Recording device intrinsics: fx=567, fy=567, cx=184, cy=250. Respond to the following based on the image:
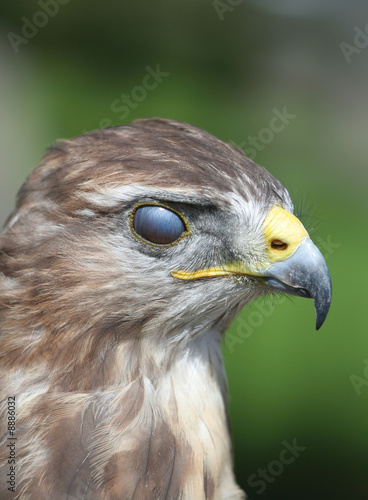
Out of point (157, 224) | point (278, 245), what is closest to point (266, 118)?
point (278, 245)

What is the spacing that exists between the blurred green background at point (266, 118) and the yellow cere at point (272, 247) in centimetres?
262

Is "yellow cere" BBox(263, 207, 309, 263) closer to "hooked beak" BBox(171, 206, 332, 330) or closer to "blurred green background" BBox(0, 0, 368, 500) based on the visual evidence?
"hooked beak" BBox(171, 206, 332, 330)

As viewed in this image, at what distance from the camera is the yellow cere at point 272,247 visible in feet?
6.34

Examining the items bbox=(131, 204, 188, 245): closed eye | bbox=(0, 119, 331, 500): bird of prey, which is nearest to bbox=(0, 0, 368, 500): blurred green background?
bbox=(0, 119, 331, 500): bird of prey

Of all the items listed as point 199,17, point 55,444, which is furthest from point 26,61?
point 55,444

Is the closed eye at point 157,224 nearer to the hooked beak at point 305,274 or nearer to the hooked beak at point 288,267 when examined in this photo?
the hooked beak at point 288,267

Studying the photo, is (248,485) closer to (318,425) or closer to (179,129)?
(318,425)

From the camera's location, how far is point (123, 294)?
1.91 meters

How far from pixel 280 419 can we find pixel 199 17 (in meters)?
6.70

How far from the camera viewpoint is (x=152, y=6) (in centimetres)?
892

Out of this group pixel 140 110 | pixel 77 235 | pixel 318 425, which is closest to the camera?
pixel 77 235

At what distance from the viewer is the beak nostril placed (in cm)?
195

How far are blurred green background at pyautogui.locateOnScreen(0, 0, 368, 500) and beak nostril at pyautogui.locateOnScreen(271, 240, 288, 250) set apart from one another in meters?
2.62

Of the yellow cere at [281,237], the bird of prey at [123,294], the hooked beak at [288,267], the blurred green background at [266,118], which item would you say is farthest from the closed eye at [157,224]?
the blurred green background at [266,118]
